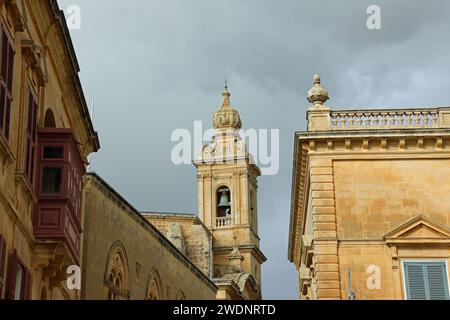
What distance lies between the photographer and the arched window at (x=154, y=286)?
105ft

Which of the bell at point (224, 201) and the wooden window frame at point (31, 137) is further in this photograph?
the bell at point (224, 201)

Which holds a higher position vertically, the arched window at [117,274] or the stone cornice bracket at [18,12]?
the stone cornice bracket at [18,12]

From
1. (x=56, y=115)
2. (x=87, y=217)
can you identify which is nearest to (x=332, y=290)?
(x=87, y=217)

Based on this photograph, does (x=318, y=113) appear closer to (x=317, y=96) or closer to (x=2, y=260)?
(x=317, y=96)

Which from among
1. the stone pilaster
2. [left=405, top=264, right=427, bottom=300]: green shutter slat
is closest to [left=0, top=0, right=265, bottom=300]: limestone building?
the stone pilaster

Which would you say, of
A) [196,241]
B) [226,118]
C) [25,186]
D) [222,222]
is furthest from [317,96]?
[226,118]

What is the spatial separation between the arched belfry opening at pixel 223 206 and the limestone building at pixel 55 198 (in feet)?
88.3

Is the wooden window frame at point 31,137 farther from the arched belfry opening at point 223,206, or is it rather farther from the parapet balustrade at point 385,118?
the arched belfry opening at point 223,206

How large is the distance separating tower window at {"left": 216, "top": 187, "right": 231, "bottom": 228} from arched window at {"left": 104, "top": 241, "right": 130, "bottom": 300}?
3537cm

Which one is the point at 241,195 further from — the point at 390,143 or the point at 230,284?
the point at 390,143

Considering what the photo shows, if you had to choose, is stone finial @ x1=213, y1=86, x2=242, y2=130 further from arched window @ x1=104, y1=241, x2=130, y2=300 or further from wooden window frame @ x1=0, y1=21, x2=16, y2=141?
wooden window frame @ x1=0, y1=21, x2=16, y2=141

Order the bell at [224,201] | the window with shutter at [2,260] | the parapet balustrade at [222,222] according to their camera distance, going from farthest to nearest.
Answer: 1. the bell at [224,201]
2. the parapet balustrade at [222,222]
3. the window with shutter at [2,260]

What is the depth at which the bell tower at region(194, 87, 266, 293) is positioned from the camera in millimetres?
63250

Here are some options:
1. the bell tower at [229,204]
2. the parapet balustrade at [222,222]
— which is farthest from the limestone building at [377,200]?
the parapet balustrade at [222,222]
